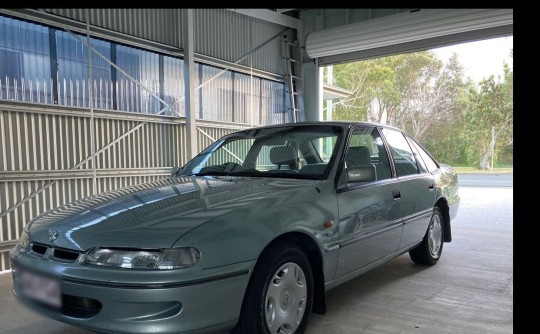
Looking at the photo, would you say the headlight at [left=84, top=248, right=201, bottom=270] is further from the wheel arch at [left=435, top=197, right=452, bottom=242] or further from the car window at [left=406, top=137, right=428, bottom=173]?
the wheel arch at [left=435, top=197, right=452, bottom=242]

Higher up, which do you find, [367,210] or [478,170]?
[367,210]

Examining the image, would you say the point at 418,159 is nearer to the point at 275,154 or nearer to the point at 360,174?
the point at 360,174

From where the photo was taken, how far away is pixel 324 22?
9234mm

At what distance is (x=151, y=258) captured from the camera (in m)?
2.05

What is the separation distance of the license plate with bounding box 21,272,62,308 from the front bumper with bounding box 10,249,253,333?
32 mm

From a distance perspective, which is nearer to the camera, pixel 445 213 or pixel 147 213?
pixel 147 213

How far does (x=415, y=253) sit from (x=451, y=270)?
449mm

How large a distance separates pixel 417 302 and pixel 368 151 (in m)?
1.39

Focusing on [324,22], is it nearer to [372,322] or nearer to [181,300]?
[372,322]

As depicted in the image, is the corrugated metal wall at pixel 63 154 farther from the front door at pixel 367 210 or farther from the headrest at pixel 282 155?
the front door at pixel 367 210

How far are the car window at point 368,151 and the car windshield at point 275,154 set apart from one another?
6.4 inches

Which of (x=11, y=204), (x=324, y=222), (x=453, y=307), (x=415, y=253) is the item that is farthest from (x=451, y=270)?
(x=11, y=204)

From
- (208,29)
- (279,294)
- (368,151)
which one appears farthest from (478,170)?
(279,294)

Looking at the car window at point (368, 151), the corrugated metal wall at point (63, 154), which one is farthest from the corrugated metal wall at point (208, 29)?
the car window at point (368, 151)
